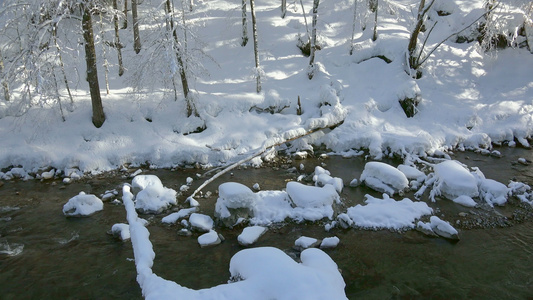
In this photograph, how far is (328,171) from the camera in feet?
45.3

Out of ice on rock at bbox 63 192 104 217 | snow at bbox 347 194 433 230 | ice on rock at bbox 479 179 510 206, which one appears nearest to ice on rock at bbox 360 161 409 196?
snow at bbox 347 194 433 230

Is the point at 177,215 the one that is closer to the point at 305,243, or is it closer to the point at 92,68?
the point at 305,243

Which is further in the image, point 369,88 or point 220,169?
point 369,88

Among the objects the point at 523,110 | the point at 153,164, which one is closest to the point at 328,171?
the point at 153,164

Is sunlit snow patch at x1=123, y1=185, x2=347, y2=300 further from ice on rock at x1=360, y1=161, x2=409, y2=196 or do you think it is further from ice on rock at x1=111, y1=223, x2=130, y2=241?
ice on rock at x1=360, y1=161, x2=409, y2=196

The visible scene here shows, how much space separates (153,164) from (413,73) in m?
15.9

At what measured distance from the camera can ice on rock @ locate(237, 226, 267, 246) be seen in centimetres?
913

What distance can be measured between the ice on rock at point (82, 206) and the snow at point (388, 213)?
830cm

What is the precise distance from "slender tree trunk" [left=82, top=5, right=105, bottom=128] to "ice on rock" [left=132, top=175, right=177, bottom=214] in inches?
226

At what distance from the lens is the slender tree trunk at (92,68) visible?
561 inches

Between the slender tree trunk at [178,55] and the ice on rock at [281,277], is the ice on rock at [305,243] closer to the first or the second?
the ice on rock at [281,277]

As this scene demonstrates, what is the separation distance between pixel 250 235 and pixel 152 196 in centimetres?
402

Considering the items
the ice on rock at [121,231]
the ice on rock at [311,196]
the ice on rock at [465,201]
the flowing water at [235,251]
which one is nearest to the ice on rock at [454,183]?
the ice on rock at [465,201]

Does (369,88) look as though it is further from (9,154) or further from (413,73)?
(9,154)
